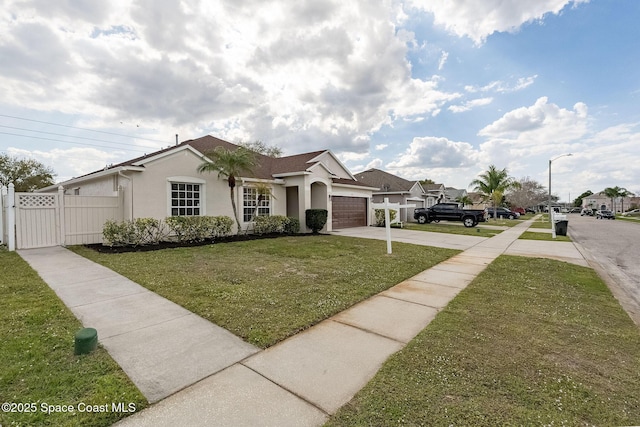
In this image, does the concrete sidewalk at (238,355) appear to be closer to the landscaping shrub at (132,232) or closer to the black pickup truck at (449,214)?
the landscaping shrub at (132,232)

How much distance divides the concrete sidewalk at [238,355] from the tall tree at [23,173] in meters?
37.1

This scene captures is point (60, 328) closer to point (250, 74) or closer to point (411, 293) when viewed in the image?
point (411, 293)

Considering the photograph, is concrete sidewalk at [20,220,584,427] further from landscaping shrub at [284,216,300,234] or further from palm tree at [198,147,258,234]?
landscaping shrub at [284,216,300,234]

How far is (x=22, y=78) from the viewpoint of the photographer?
13234mm

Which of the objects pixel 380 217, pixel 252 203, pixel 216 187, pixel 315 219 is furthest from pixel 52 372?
pixel 380 217

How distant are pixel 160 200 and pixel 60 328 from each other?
9.03 meters

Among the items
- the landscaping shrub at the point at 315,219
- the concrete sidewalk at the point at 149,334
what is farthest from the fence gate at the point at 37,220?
the landscaping shrub at the point at 315,219

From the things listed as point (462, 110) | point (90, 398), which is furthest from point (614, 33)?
point (90, 398)

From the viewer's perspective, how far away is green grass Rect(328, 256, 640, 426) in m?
2.33

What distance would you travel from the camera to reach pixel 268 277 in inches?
263

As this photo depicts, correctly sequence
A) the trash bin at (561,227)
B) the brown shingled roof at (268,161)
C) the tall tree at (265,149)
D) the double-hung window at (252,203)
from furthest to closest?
the tall tree at (265,149) → the trash bin at (561,227) → the brown shingled roof at (268,161) → the double-hung window at (252,203)

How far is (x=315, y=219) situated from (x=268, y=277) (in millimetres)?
9539

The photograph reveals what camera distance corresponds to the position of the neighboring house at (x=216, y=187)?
457 inches

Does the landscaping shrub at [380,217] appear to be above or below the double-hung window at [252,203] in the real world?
below
